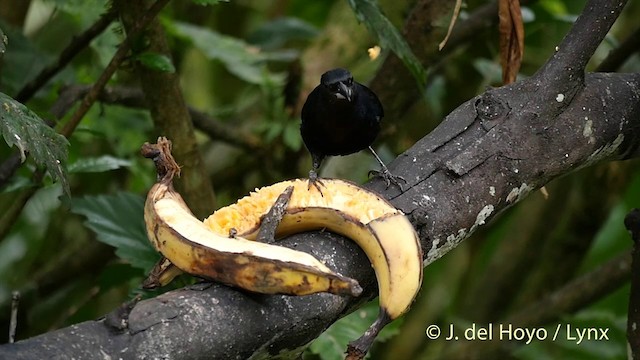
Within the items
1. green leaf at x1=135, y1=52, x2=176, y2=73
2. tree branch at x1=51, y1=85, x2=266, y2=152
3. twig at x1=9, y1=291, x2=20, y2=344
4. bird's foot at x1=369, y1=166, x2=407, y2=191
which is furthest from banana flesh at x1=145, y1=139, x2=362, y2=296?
tree branch at x1=51, y1=85, x2=266, y2=152

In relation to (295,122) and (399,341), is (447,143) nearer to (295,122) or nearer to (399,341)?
(295,122)

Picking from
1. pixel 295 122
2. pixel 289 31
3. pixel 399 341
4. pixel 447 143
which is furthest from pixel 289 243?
pixel 399 341

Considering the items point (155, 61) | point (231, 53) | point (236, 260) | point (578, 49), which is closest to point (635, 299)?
point (578, 49)

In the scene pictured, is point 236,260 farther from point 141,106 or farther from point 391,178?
point 141,106

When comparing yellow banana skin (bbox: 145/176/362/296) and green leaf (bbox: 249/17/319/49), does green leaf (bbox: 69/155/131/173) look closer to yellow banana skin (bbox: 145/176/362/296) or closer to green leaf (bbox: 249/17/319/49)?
yellow banana skin (bbox: 145/176/362/296)

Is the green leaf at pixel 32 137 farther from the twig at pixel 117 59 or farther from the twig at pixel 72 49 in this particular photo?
the twig at pixel 72 49
